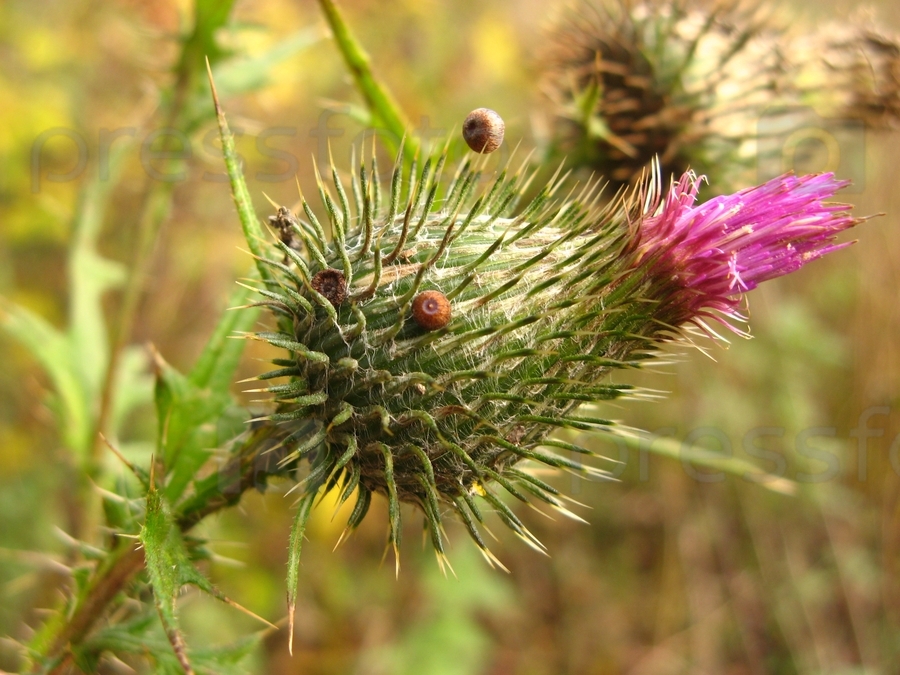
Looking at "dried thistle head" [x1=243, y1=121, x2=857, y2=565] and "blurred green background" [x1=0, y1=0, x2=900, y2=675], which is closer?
"dried thistle head" [x1=243, y1=121, x2=857, y2=565]

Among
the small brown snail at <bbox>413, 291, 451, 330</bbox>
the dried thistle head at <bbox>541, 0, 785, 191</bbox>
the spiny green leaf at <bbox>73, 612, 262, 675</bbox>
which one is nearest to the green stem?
the small brown snail at <bbox>413, 291, 451, 330</bbox>

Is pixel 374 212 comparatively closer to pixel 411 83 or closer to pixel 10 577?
pixel 10 577

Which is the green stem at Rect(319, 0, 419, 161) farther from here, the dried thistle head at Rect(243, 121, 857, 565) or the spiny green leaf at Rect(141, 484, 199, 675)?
the spiny green leaf at Rect(141, 484, 199, 675)

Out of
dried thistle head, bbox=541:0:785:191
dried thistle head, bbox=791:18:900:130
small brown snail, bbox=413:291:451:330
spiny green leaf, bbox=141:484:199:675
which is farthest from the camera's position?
dried thistle head, bbox=791:18:900:130

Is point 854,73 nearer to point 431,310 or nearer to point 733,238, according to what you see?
point 733,238

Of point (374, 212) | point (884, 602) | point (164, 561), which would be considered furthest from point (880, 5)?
point (164, 561)
